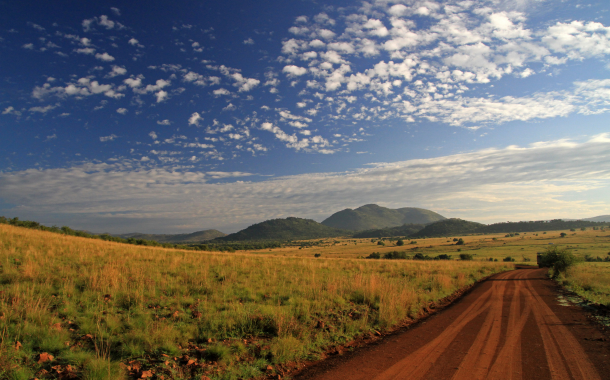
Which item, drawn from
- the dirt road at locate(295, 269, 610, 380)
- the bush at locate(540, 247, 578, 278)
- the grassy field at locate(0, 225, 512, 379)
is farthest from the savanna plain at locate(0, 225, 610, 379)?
the bush at locate(540, 247, 578, 278)

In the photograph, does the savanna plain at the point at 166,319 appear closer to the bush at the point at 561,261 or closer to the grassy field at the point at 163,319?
the grassy field at the point at 163,319

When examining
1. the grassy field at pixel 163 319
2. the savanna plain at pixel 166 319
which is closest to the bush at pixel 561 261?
the grassy field at pixel 163 319

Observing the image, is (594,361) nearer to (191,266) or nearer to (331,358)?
(331,358)

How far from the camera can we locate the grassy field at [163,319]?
5141mm

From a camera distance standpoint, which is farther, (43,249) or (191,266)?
(191,266)

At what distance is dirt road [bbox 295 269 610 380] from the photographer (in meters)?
5.56

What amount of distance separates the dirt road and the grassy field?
3.44ft

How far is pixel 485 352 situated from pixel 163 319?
322 inches

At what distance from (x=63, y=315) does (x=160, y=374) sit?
3787 millimetres

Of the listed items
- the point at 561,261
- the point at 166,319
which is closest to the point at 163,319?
the point at 166,319

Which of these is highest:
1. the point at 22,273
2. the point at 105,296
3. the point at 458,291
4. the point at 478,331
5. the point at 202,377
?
the point at 22,273

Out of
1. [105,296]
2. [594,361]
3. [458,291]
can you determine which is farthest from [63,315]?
[458,291]

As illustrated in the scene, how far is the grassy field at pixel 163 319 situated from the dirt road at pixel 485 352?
1049 millimetres

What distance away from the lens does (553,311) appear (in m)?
11.2
